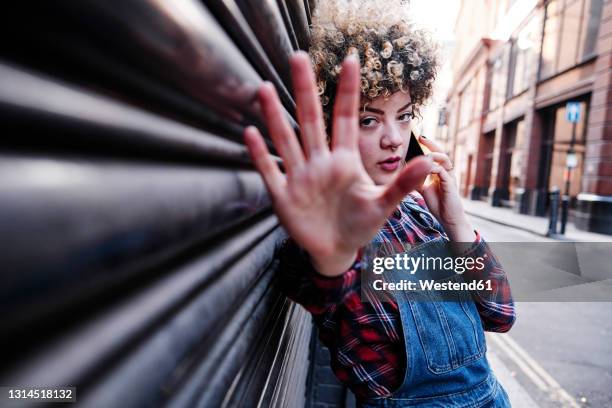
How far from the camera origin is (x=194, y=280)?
612mm

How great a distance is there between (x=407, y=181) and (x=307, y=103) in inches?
8.1

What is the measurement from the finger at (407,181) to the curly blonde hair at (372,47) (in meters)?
0.73

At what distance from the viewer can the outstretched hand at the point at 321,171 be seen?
0.62 meters

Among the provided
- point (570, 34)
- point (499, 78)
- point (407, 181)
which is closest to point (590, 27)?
point (570, 34)

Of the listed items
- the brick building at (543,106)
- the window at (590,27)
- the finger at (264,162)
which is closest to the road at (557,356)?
the finger at (264,162)

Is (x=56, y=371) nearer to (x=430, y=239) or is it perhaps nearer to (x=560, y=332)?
(x=430, y=239)

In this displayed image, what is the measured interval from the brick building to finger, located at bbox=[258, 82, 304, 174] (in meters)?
11.1

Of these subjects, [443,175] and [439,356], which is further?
[443,175]

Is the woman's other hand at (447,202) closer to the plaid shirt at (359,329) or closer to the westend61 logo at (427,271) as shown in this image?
the westend61 logo at (427,271)

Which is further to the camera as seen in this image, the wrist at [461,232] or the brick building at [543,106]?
the brick building at [543,106]

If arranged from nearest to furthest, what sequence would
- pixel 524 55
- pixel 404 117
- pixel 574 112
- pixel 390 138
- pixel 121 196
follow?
1. pixel 121 196
2. pixel 390 138
3. pixel 404 117
4. pixel 574 112
5. pixel 524 55

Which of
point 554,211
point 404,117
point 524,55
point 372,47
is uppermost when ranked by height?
point 524,55

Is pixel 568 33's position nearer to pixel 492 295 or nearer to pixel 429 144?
pixel 429 144

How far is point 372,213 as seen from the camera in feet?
2.19
